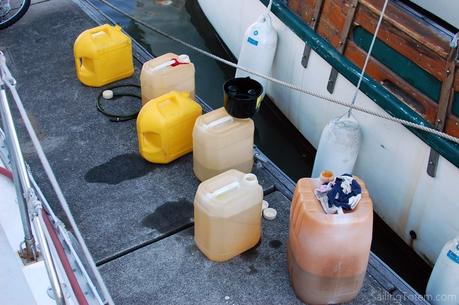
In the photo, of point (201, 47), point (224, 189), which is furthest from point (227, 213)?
point (201, 47)

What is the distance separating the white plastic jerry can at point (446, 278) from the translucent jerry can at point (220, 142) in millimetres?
1397

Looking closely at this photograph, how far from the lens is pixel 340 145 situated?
4.20 m

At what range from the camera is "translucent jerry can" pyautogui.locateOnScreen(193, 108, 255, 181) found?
3.71 meters

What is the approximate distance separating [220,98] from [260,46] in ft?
4.08

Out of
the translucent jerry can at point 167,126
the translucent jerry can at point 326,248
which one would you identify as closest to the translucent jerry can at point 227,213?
the translucent jerry can at point 326,248

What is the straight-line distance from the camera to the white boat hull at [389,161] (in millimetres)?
3893

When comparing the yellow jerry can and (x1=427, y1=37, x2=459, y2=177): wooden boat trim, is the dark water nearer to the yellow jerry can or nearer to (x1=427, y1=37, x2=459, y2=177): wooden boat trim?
(x1=427, y1=37, x2=459, y2=177): wooden boat trim

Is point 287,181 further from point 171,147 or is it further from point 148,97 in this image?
point 148,97

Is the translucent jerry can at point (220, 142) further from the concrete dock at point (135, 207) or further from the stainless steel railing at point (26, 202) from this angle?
the stainless steel railing at point (26, 202)

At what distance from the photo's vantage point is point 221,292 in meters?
3.31

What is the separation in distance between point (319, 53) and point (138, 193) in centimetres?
194

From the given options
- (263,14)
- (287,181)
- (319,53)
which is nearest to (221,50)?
(263,14)

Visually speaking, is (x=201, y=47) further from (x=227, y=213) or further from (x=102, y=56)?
(x=227, y=213)

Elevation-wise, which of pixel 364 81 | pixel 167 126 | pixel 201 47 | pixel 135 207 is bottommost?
pixel 201 47
